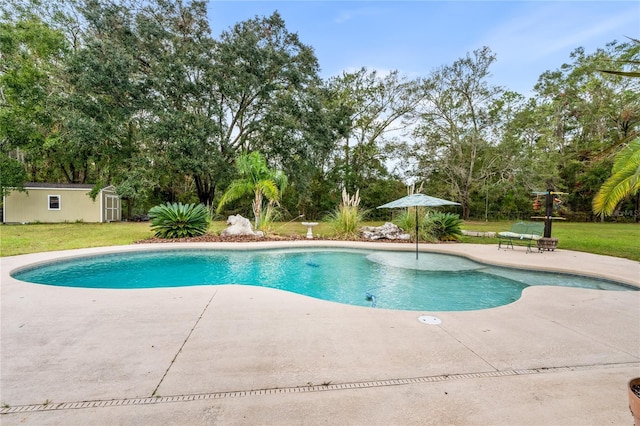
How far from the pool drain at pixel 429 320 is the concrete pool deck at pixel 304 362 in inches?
2.8

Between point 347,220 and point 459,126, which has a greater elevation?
point 459,126

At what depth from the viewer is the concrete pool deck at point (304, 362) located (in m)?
1.63

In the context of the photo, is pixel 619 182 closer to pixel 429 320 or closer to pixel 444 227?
pixel 444 227

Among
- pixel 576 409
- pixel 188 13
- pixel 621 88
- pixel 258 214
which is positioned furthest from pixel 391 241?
pixel 621 88

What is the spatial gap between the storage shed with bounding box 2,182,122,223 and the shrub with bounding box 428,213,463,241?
53.6 ft

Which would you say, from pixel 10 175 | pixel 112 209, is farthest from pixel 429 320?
pixel 112 209

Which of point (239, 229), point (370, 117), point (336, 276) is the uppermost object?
point (370, 117)

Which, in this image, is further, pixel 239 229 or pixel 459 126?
pixel 459 126

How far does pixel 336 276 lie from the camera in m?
5.91

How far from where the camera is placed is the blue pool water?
4.63m

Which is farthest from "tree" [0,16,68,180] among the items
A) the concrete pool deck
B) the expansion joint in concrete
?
the expansion joint in concrete

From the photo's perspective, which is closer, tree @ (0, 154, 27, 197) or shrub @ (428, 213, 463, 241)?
shrub @ (428, 213, 463, 241)

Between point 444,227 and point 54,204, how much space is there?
18582mm

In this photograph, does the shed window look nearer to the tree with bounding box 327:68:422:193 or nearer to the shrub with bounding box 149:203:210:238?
the shrub with bounding box 149:203:210:238
